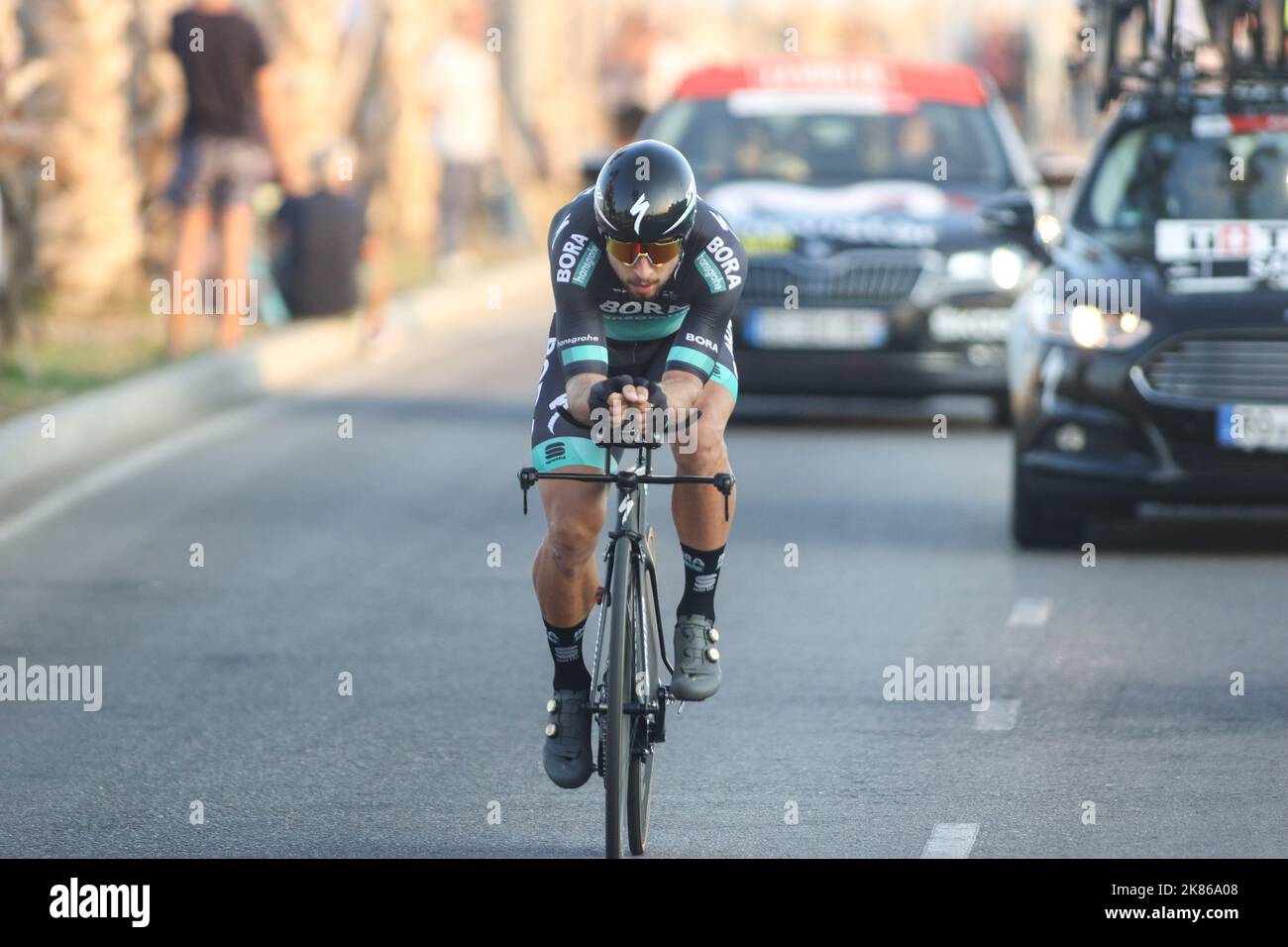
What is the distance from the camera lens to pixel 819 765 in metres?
7.70

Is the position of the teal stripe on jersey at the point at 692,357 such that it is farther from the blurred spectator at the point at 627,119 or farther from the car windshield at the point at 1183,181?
the blurred spectator at the point at 627,119

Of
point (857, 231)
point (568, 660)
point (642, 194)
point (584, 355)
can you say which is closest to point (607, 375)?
point (584, 355)

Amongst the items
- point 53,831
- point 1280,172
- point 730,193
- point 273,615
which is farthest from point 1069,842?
point 730,193

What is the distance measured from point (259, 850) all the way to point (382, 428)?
27.9 ft

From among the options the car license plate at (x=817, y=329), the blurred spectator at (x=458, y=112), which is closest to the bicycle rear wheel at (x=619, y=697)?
the car license plate at (x=817, y=329)

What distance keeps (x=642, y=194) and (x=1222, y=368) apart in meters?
4.80

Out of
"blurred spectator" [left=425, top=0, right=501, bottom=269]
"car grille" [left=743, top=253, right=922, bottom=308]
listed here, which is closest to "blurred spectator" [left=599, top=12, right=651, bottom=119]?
"blurred spectator" [left=425, top=0, right=501, bottom=269]

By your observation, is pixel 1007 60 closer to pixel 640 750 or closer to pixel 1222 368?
pixel 1222 368

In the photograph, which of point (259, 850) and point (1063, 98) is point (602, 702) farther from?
point (1063, 98)

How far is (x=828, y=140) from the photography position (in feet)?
51.8

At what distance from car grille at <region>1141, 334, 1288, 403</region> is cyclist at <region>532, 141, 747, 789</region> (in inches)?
162

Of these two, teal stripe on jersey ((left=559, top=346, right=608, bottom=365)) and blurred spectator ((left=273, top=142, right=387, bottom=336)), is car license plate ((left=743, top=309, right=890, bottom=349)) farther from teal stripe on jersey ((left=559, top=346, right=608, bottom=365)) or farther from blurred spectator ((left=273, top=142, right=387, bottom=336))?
teal stripe on jersey ((left=559, top=346, right=608, bottom=365))

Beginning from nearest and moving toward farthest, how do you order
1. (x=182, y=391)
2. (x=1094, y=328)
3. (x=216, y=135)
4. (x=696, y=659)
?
1. (x=696, y=659)
2. (x=1094, y=328)
3. (x=182, y=391)
4. (x=216, y=135)

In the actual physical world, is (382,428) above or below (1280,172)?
below
